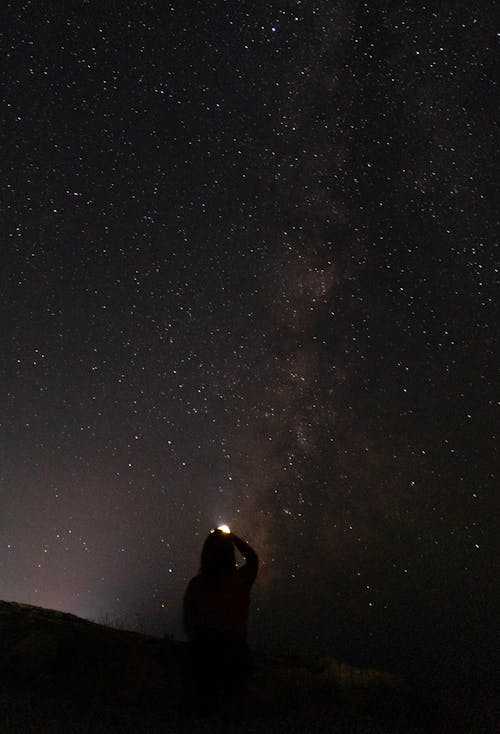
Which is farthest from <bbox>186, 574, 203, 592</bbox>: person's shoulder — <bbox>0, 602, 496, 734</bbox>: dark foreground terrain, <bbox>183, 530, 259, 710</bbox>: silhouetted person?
<bbox>0, 602, 496, 734</bbox>: dark foreground terrain

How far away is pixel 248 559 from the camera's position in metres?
4.23

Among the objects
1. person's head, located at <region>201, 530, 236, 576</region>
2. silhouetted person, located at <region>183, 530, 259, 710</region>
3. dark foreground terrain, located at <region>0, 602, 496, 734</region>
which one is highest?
person's head, located at <region>201, 530, 236, 576</region>

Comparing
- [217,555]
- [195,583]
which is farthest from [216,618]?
[217,555]

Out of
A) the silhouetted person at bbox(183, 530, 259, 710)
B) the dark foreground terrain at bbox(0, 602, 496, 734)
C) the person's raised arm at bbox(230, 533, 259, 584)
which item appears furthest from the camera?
the person's raised arm at bbox(230, 533, 259, 584)

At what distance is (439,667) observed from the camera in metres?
13.9

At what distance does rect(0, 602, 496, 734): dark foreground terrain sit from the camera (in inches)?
140

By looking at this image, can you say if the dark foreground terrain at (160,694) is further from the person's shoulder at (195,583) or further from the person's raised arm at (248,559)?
the person's raised arm at (248,559)

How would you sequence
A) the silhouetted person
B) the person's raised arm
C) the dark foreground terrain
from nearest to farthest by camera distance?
1. the dark foreground terrain
2. the silhouetted person
3. the person's raised arm

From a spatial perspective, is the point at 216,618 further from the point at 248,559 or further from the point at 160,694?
the point at 160,694

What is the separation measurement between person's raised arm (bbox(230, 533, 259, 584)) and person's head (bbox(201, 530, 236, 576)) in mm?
130

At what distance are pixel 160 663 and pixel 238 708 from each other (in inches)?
32.4

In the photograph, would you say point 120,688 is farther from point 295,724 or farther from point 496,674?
point 496,674

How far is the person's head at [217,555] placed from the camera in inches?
156

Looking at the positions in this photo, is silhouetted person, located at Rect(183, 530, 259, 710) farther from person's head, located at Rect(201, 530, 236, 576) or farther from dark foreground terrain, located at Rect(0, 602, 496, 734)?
dark foreground terrain, located at Rect(0, 602, 496, 734)
